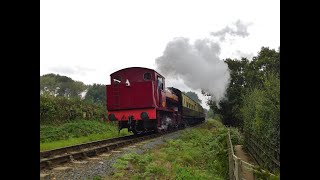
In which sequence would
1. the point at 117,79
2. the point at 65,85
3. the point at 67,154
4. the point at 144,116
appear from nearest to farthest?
the point at 67,154 → the point at 144,116 → the point at 117,79 → the point at 65,85

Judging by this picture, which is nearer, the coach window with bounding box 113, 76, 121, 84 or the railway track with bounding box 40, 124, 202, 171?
the railway track with bounding box 40, 124, 202, 171

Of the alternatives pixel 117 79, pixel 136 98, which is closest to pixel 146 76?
pixel 136 98

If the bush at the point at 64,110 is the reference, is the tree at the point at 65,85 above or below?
above

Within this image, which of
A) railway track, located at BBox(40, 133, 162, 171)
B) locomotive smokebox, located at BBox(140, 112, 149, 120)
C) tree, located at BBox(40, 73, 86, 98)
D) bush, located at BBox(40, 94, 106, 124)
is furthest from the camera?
tree, located at BBox(40, 73, 86, 98)

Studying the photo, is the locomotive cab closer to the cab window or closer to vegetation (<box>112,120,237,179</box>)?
the cab window

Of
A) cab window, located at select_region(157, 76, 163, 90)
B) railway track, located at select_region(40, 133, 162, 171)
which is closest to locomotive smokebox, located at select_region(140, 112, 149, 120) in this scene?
cab window, located at select_region(157, 76, 163, 90)

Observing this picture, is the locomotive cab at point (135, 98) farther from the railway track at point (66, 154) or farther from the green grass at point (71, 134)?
the railway track at point (66, 154)

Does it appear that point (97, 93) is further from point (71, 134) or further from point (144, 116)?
point (144, 116)

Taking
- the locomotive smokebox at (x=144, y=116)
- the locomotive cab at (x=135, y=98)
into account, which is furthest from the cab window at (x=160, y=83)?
the locomotive smokebox at (x=144, y=116)

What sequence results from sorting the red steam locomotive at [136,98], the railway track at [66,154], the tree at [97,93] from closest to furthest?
the railway track at [66,154] < the red steam locomotive at [136,98] < the tree at [97,93]

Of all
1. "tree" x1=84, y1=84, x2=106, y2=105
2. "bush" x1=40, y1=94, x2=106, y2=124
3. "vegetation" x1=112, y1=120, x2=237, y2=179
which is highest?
"tree" x1=84, y1=84, x2=106, y2=105

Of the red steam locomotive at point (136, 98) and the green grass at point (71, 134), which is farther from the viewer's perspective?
the green grass at point (71, 134)

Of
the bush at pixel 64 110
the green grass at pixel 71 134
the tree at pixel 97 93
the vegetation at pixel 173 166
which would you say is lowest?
the green grass at pixel 71 134
